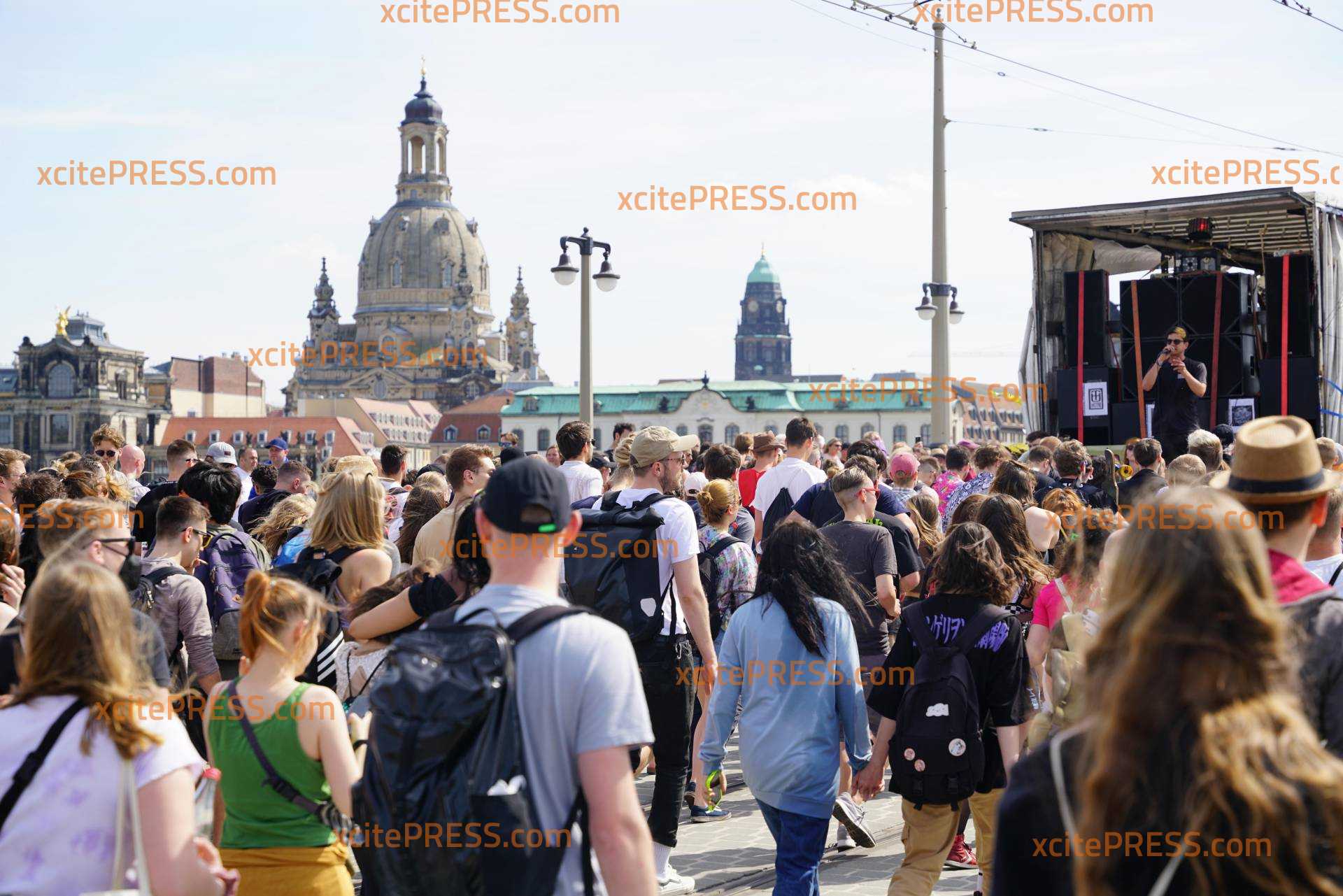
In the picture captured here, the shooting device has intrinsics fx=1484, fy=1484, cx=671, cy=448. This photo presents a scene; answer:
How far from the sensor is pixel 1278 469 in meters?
3.43

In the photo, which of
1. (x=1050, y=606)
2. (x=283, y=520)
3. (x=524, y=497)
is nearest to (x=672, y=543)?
(x=1050, y=606)

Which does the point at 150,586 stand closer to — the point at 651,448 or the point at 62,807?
the point at 651,448

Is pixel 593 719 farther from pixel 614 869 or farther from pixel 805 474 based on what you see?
pixel 805 474

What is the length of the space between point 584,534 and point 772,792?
1.32 metres

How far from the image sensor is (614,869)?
10.6 feet

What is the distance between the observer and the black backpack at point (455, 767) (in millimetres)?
3104

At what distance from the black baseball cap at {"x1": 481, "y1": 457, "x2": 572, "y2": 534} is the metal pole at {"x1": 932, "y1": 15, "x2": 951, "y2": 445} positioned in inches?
702

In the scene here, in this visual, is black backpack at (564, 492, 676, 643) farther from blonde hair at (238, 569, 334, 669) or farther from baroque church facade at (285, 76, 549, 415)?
baroque church facade at (285, 76, 549, 415)

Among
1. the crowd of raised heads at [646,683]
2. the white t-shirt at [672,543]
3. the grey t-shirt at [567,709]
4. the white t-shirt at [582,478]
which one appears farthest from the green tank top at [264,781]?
the white t-shirt at [582,478]

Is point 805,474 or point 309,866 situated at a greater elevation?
point 805,474

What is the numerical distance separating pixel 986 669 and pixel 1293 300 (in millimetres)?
11714

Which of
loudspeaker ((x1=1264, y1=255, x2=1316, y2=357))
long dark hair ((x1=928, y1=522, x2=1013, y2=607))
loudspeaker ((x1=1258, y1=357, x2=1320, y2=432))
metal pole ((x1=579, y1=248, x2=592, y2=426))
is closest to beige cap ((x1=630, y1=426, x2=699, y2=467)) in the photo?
long dark hair ((x1=928, y1=522, x2=1013, y2=607))

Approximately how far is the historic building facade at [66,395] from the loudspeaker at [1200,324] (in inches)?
4981

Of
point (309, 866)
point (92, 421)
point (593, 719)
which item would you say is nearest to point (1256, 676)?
point (593, 719)
